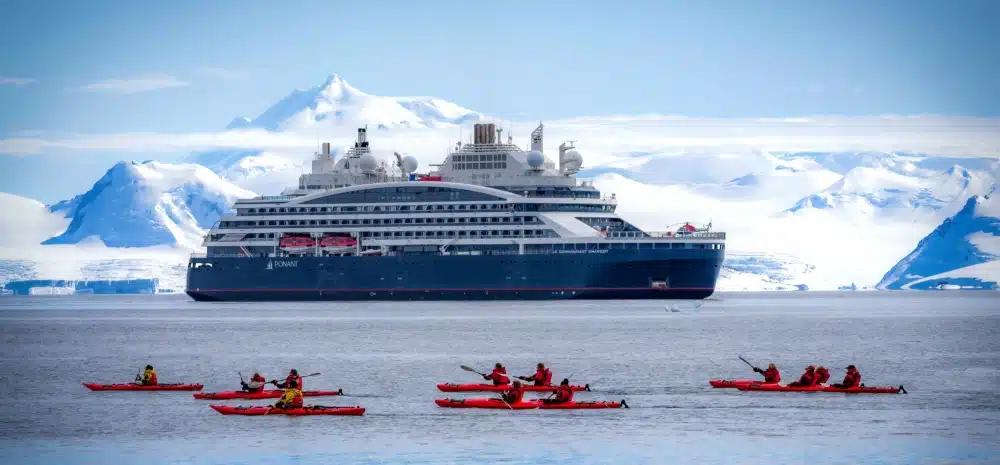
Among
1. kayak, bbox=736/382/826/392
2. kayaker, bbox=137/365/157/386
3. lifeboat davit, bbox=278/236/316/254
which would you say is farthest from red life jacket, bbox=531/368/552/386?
lifeboat davit, bbox=278/236/316/254

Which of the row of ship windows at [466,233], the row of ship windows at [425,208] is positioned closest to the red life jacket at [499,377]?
the row of ship windows at [466,233]

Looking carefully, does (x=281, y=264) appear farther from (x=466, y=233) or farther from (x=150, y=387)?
(x=150, y=387)

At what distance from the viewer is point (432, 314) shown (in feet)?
372

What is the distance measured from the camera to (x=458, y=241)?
123375 millimetres

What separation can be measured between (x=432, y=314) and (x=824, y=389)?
201 ft

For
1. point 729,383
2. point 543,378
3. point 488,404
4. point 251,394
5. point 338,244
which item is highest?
point 338,244

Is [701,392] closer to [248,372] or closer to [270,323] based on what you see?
[248,372]

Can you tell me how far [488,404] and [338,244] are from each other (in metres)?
77.6

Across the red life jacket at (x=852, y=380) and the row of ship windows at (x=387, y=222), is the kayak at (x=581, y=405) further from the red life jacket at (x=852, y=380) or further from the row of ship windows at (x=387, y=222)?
the row of ship windows at (x=387, y=222)

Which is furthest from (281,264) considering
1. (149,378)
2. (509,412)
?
(509,412)

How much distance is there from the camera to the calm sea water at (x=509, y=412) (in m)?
42.0

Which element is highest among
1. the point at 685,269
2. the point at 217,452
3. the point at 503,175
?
the point at 503,175

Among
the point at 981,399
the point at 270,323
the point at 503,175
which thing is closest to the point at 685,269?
the point at 503,175

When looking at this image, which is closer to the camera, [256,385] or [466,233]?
[256,385]
